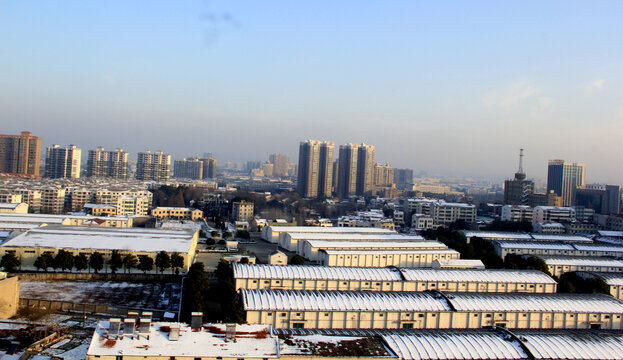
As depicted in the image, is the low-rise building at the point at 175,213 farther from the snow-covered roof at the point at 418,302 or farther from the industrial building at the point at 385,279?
the snow-covered roof at the point at 418,302

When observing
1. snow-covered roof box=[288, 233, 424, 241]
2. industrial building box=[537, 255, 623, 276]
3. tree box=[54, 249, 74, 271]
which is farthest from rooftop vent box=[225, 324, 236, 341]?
industrial building box=[537, 255, 623, 276]

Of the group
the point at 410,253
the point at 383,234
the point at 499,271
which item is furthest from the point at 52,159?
the point at 499,271

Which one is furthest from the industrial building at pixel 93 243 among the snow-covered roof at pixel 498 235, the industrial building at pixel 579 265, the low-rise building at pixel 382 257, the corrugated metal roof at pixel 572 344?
the snow-covered roof at pixel 498 235

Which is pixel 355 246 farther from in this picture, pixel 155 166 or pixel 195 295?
pixel 155 166

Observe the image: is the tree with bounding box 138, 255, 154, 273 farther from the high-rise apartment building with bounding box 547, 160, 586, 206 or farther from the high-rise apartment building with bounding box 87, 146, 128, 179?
the high-rise apartment building with bounding box 547, 160, 586, 206

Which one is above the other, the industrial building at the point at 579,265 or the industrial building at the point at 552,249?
the industrial building at the point at 552,249

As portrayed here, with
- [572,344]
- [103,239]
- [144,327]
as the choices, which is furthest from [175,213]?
[572,344]

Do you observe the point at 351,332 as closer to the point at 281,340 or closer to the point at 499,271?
the point at 281,340

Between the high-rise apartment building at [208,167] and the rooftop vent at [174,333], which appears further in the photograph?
the high-rise apartment building at [208,167]
